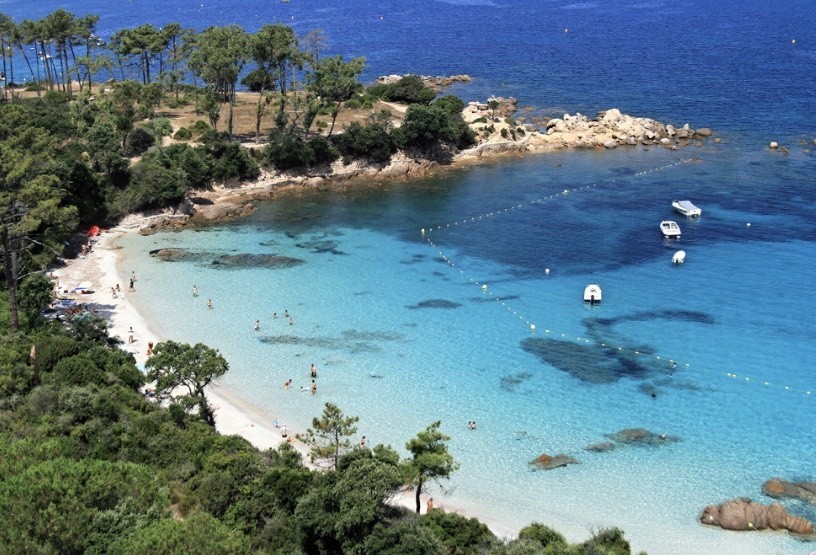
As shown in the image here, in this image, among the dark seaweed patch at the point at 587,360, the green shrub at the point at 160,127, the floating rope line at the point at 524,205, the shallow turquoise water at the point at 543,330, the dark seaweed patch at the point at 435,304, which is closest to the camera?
the shallow turquoise water at the point at 543,330

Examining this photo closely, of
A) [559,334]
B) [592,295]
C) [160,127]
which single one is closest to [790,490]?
[559,334]

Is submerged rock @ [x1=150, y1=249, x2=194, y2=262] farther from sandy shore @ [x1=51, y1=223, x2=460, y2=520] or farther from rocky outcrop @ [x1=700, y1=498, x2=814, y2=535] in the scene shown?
rocky outcrop @ [x1=700, y1=498, x2=814, y2=535]

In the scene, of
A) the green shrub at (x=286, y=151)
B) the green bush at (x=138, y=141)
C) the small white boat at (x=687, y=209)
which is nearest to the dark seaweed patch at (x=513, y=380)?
the small white boat at (x=687, y=209)

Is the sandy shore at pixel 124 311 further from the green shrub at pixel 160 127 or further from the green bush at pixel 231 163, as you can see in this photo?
the green bush at pixel 231 163

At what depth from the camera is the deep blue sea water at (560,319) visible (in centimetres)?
4278

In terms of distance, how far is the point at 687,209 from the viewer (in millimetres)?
79438

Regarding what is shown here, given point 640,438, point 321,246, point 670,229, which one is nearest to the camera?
point 640,438

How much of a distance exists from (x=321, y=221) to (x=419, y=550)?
171 feet

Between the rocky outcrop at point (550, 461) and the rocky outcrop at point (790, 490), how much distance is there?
9.60m

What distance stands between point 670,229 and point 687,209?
620 centimetres

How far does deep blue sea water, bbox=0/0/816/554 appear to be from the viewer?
42.8 m

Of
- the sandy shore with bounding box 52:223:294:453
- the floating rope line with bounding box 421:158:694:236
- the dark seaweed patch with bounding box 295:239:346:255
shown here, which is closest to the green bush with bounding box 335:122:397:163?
the floating rope line with bounding box 421:158:694:236

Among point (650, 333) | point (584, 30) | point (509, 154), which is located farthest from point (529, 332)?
point (584, 30)

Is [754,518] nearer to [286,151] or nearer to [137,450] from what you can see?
[137,450]
